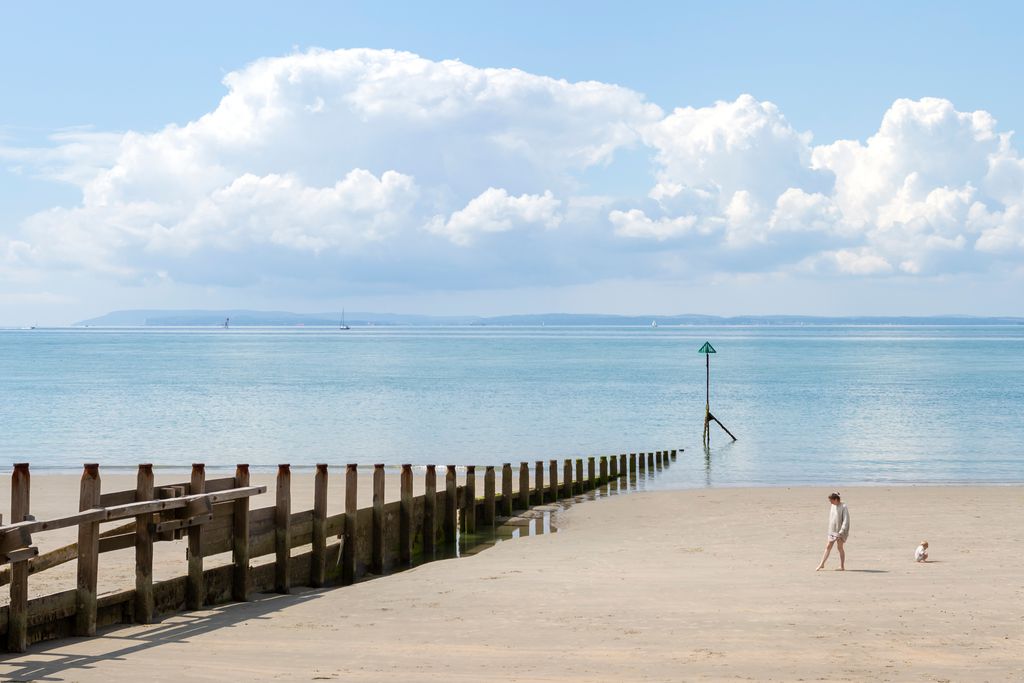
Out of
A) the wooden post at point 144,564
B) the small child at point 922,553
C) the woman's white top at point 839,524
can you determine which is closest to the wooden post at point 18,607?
the wooden post at point 144,564

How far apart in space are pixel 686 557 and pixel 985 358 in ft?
541

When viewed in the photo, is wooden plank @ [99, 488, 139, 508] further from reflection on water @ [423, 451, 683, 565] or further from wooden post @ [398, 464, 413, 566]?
reflection on water @ [423, 451, 683, 565]

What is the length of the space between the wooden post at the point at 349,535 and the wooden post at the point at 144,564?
4.88m

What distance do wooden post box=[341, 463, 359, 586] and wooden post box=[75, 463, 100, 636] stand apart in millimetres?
5999

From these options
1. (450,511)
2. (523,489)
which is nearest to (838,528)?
(450,511)

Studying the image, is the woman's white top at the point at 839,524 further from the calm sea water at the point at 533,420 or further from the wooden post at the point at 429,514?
the calm sea water at the point at 533,420

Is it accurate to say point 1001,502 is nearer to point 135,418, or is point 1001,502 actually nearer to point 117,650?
point 117,650

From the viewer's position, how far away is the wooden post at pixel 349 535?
61.8 feet

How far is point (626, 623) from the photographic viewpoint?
1374 cm

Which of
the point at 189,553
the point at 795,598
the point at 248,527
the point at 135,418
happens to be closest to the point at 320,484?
Result: the point at 248,527

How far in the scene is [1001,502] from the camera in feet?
96.9

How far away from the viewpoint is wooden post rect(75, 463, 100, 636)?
13.0 m

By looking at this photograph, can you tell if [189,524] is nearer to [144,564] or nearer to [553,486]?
[144,564]

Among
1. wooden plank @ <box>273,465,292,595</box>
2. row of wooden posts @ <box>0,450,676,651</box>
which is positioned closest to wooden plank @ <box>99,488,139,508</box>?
row of wooden posts @ <box>0,450,676,651</box>
